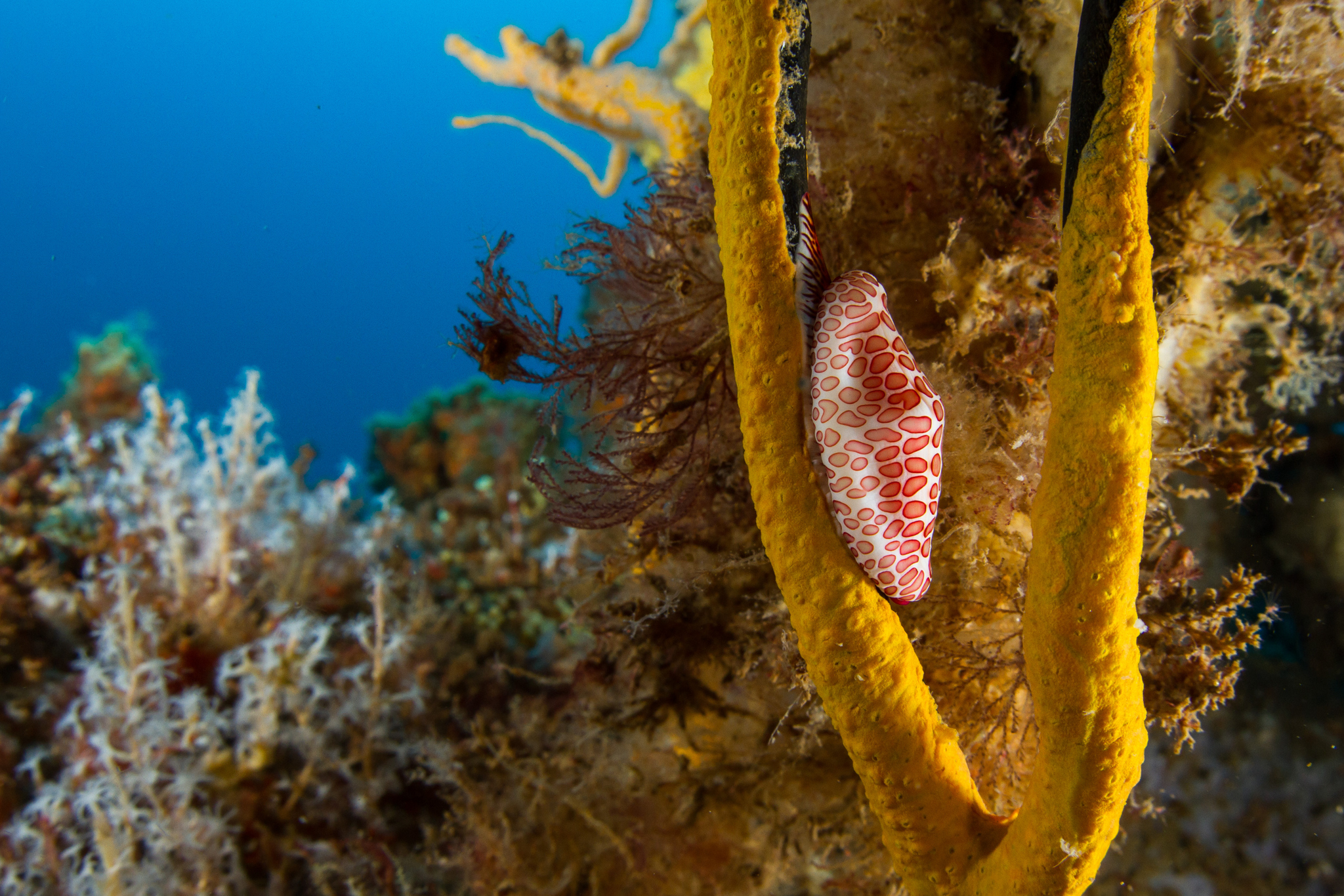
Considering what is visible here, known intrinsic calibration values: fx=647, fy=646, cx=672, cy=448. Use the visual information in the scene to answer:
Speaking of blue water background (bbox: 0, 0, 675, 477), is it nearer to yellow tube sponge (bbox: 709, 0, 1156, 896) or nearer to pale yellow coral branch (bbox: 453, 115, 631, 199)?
pale yellow coral branch (bbox: 453, 115, 631, 199)

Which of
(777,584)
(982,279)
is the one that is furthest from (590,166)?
(777,584)

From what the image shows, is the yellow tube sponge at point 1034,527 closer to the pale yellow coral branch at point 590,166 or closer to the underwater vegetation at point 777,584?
the underwater vegetation at point 777,584

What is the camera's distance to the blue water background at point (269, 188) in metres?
67.8

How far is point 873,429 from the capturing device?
1412 mm

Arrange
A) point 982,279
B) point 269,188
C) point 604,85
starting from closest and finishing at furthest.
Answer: point 982,279 → point 604,85 → point 269,188

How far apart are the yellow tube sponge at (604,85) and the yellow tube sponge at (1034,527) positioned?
188 cm

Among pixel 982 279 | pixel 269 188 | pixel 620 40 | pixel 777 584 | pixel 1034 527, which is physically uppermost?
pixel 269 188

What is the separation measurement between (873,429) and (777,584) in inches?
33.7

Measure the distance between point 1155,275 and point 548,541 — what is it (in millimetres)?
6119

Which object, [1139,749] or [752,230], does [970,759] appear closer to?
[1139,749]

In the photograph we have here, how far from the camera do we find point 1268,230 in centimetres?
245


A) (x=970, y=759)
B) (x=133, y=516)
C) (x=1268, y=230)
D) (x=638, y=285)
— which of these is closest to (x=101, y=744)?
(x=133, y=516)

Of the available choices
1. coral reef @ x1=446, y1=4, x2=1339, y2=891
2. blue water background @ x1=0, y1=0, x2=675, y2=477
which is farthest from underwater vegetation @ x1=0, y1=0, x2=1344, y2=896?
blue water background @ x1=0, y1=0, x2=675, y2=477

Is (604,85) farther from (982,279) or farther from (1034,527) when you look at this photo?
(1034,527)
